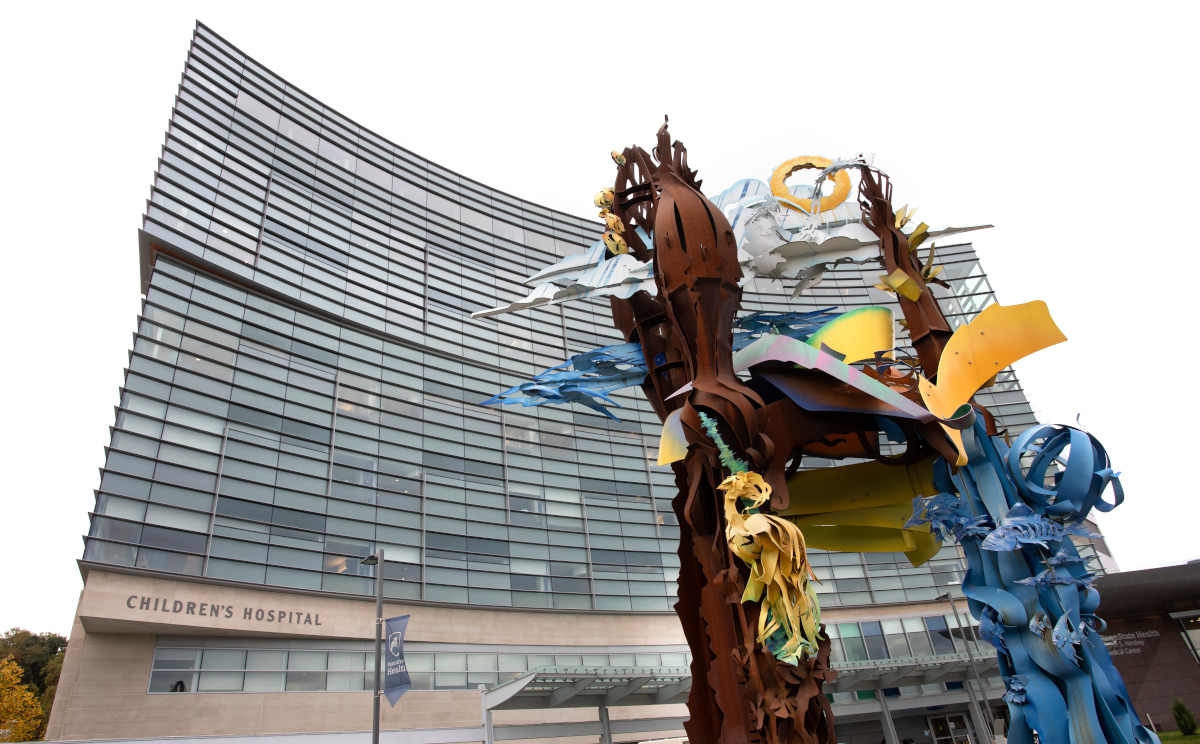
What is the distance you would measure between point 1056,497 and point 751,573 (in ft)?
21.9

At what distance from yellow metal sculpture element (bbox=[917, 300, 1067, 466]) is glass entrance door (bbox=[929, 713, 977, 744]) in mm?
28959

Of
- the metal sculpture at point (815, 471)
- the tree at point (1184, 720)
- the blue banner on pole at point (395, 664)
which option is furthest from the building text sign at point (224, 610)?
the tree at point (1184, 720)

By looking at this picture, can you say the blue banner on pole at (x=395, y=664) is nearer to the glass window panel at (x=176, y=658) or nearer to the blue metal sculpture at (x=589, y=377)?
the blue metal sculpture at (x=589, y=377)

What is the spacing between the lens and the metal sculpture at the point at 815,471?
1034 centimetres

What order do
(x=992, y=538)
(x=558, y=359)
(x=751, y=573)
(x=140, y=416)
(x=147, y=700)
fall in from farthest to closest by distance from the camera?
(x=558, y=359), (x=140, y=416), (x=147, y=700), (x=992, y=538), (x=751, y=573)

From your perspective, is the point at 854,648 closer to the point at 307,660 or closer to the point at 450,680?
the point at 450,680

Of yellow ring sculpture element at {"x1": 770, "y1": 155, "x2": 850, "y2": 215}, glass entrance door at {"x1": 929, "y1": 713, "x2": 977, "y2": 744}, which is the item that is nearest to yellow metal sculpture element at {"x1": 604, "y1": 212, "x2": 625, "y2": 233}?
yellow ring sculpture element at {"x1": 770, "y1": 155, "x2": 850, "y2": 215}

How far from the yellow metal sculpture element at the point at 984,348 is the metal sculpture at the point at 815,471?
0.04 metres

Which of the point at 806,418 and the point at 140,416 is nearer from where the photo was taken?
the point at 806,418

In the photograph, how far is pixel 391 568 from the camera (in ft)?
95.3

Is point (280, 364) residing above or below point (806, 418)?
above

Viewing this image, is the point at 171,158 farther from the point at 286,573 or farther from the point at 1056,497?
the point at 1056,497

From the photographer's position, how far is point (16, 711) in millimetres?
34094

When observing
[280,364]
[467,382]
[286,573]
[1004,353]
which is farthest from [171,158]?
[1004,353]
